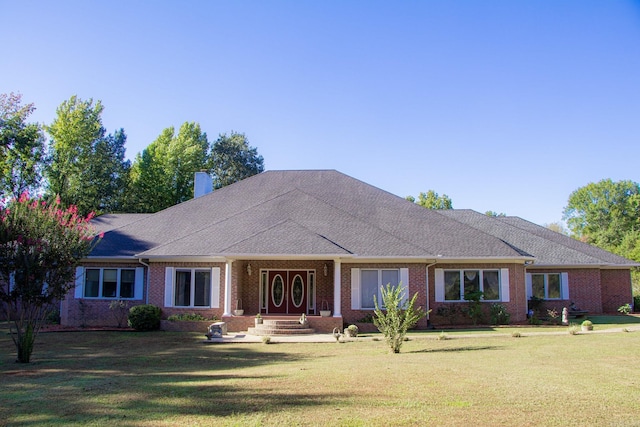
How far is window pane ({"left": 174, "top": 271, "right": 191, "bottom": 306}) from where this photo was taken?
71.3ft

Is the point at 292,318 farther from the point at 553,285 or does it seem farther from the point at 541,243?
the point at 541,243

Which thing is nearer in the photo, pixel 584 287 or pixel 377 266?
pixel 377 266

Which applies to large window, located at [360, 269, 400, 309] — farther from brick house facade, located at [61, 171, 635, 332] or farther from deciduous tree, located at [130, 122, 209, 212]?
deciduous tree, located at [130, 122, 209, 212]

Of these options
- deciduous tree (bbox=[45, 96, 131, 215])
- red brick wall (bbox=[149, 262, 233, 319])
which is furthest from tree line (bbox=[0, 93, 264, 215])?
red brick wall (bbox=[149, 262, 233, 319])

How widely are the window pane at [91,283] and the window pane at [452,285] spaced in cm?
1525

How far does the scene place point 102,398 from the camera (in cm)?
802

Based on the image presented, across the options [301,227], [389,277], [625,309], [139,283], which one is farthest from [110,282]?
[625,309]

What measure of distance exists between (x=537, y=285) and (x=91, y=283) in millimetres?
21494

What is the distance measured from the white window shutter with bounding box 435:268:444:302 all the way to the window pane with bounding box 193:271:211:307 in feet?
31.9

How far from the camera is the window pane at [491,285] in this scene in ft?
73.5

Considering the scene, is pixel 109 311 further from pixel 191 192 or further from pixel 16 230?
pixel 191 192

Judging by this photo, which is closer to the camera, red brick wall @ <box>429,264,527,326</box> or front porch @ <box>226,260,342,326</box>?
red brick wall @ <box>429,264,527,326</box>

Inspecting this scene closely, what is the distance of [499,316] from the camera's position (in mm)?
21703

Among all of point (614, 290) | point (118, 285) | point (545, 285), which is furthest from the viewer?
point (614, 290)
